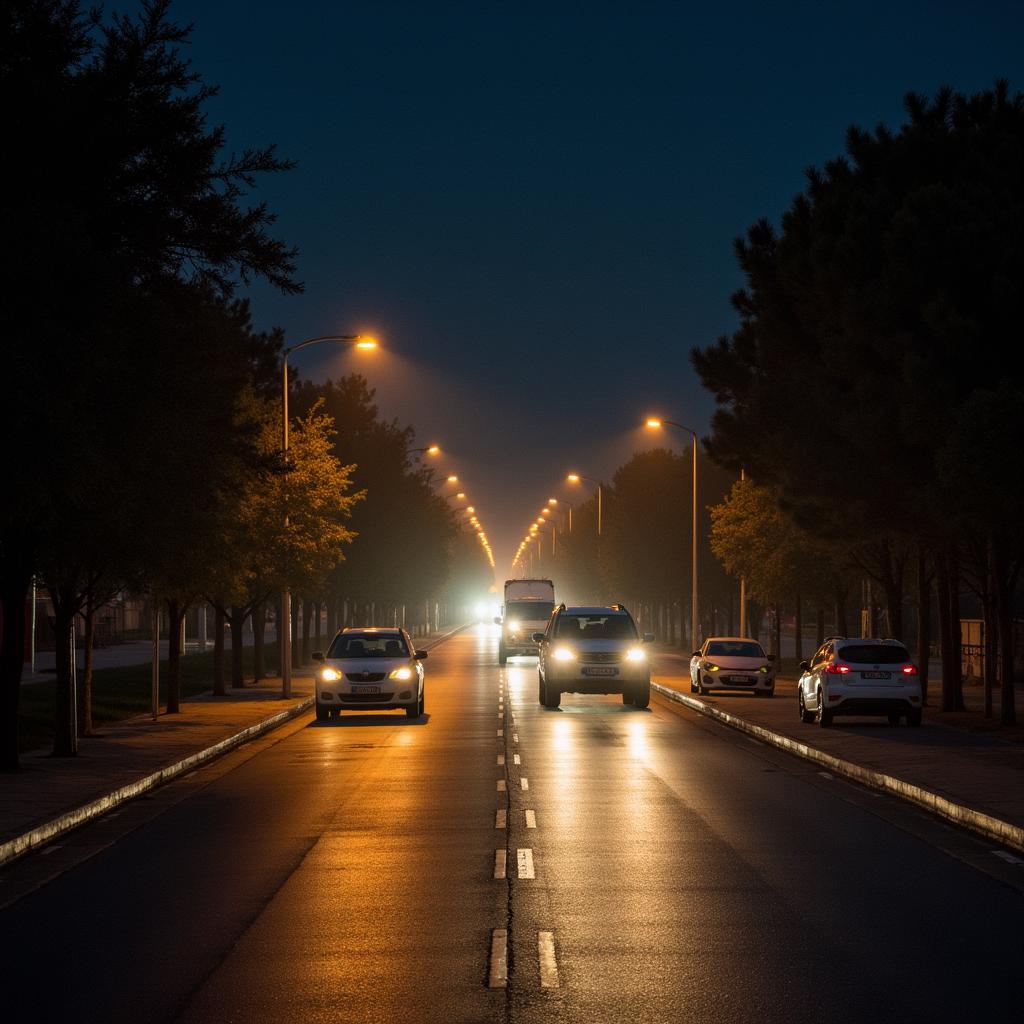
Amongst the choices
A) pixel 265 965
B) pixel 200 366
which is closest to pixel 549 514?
pixel 200 366

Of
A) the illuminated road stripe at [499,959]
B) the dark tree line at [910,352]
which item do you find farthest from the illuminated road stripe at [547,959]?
the dark tree line at [910,352]

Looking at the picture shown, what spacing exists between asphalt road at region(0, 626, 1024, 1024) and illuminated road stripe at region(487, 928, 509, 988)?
0.12 feet

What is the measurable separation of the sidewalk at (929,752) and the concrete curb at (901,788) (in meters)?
0.09

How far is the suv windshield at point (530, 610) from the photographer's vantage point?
235 feet

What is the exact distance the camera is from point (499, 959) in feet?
33.0

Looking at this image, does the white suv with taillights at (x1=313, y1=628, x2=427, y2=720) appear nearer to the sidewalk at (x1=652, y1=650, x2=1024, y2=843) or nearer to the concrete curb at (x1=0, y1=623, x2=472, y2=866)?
the concrete curb at (x1=0, y1=623, x2=472, y2=866)

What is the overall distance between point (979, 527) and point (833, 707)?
438 cm

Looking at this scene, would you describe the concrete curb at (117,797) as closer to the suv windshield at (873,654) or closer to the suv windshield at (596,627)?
the suv windshield at (596,627)

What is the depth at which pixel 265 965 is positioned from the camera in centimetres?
989

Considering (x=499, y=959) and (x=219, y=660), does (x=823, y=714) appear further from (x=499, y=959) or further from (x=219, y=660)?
(x=499, y=959)

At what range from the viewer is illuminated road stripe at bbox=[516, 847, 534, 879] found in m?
13.7

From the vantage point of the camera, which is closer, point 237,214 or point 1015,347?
point 237,214

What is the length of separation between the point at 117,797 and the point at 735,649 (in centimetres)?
2815

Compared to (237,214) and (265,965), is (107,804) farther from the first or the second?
(265,965)
